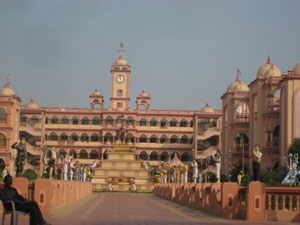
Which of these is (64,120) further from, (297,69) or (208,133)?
(297,69)

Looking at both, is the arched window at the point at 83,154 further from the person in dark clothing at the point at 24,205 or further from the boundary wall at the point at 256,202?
the person in dark clothing at the point at 24,205

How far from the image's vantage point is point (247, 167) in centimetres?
7462

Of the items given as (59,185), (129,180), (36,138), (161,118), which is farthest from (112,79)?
(59,185)

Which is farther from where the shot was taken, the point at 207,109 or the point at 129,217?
the point at 207,109

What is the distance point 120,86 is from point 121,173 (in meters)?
35.9

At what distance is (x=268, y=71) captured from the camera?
2785 inches

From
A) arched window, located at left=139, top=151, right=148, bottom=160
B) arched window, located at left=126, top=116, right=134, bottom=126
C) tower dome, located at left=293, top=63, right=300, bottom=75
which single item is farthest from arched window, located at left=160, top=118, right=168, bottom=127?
tower dome, located at left=293, top=63, right=300, bottom=75

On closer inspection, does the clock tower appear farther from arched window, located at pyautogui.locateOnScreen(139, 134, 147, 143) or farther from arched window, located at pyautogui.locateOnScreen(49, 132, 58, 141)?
arched window, located at pyautogui.locateOnScreen(49, 132, 58, 141)

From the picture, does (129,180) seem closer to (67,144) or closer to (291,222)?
(67,144)

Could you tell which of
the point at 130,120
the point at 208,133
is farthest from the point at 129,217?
the point at 130,120

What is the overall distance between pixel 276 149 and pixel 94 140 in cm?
5682

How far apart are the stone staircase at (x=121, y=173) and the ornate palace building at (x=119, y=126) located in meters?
19.8

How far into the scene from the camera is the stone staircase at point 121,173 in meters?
81.8

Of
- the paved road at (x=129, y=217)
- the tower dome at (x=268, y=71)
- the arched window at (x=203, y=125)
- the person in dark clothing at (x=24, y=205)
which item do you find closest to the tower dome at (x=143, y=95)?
the arched window at (x=203, y=125)
